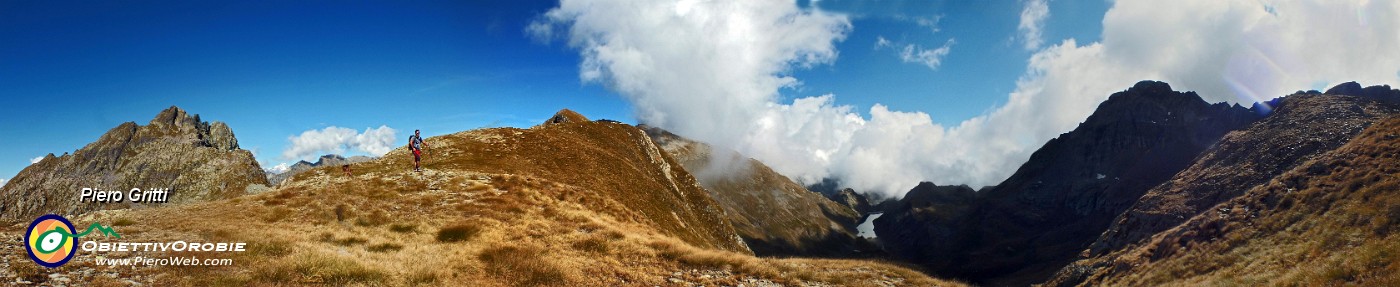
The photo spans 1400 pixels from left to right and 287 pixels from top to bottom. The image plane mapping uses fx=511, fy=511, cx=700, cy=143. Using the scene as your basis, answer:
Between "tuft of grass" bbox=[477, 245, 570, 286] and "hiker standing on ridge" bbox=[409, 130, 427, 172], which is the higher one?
"hiker standing on ridge" bbox=[409, 130, 427, 172]

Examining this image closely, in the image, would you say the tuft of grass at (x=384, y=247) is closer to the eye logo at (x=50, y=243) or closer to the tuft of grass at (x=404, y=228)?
the tuft of grass at (x=404, y=228)

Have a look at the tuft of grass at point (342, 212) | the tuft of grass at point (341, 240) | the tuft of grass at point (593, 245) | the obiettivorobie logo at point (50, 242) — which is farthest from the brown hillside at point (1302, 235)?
the obiettivorobie logo at point (50, 242)

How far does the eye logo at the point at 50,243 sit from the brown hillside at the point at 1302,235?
120 metres

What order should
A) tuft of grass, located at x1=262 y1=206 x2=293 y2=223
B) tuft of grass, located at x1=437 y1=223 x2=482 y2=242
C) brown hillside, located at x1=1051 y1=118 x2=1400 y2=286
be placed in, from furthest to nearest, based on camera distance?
1. brown hillside, located at x1=1051 y1=118 x2=1400 y2=286
2. tuft of grass, located at x1=262 y1=206 x2=293 y2=223
3. tuft of grass, located at x1=437 y1=223 x2=482 y2=242

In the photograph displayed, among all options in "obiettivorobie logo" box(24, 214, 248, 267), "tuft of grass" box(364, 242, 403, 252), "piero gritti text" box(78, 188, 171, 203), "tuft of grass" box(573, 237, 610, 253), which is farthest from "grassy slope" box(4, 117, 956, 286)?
"piero gritti text" box(78, 188, 171, 203)

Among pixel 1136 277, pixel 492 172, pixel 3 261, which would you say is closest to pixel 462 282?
pixel 3 261

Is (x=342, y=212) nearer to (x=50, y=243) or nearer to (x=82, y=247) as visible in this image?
(x=82, y=247)

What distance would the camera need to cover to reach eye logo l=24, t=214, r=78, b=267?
54.0ft

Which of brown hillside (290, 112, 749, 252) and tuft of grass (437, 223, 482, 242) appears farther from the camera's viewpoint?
brown hillside (290, 112, 749, 252)

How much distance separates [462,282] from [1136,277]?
708 feet

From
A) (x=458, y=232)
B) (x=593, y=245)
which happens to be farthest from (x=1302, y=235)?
(x=458, y=232)

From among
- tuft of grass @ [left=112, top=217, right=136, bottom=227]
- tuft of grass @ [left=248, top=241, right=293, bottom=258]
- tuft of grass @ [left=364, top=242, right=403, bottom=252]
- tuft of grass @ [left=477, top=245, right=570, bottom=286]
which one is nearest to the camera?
tuft of grass @ [left=248, top=241, right=293, bottom=258]

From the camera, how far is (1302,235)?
129750 mm

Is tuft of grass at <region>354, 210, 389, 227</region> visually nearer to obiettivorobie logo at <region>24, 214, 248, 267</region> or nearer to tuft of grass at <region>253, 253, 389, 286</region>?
obiettivorobie logo at <region>24, 214, 248, 267</region>
